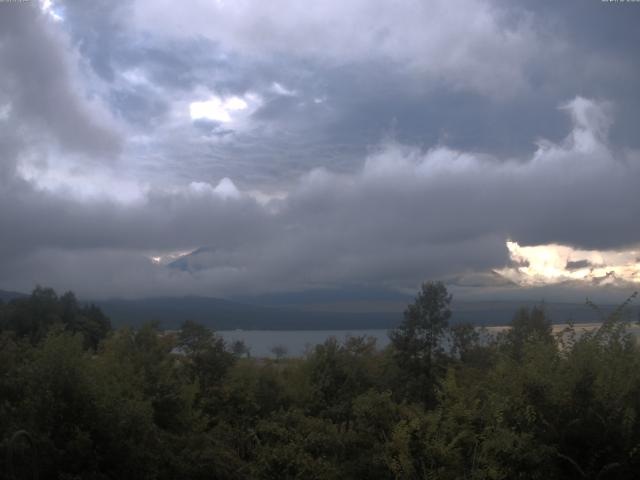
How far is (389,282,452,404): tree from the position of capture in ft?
102

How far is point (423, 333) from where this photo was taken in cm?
3136

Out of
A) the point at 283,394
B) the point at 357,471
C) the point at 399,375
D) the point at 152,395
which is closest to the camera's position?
the point at 357,471

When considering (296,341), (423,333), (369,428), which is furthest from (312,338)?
(369,428)

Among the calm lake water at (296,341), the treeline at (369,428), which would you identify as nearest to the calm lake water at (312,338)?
the calm lake water at (296,341)

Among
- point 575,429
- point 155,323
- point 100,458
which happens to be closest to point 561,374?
point 575,429

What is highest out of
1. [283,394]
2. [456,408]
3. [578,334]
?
[578,334]

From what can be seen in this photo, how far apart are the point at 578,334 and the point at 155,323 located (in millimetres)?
21432

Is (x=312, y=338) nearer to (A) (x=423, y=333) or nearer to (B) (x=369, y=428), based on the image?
(A) (x=423, y=333)

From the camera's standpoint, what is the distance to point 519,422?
40.2 feet

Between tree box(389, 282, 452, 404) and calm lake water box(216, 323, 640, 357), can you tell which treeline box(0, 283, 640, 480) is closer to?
calm lake water box(216, 323, 640, 357)

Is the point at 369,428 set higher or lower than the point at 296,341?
higher

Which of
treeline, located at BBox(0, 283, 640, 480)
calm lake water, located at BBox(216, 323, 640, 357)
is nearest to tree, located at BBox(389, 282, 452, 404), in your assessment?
calm lake water, located at BBox(216, 323, 640, 357)

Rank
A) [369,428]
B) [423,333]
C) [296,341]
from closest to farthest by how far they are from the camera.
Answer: [369,428], [423,333], [296,341]

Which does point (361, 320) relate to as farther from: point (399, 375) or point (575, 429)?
point (575, 429)
